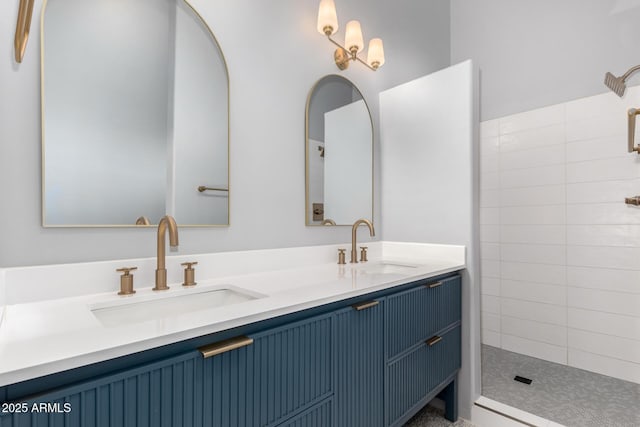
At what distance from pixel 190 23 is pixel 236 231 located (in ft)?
2.77

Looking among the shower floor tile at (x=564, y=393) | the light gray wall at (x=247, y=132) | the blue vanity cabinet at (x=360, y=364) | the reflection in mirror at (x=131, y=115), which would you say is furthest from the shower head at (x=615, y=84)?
the reflection in mirror at (x=131, y=115)

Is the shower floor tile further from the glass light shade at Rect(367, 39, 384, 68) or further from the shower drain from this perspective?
the glass light shade at Rect(367, 39, 384, 68)

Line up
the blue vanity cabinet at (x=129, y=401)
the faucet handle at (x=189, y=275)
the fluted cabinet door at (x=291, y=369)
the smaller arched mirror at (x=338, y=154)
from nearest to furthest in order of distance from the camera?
the blue vanity cabinet at (x=129, y=401) → the fluted cabinet door at (x=291, y=369) → the faucet handle at (x=189, y=275) → the smaller arched mirror at (x=338, y=154)

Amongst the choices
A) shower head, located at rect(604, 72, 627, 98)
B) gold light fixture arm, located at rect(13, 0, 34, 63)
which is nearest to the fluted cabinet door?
gold light fixture arm, located at rect(13, 0, 34, 63)

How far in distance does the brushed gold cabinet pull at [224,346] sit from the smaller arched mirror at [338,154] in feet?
3.09

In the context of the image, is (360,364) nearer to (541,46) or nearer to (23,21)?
(23,21)

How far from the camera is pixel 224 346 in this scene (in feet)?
2.53

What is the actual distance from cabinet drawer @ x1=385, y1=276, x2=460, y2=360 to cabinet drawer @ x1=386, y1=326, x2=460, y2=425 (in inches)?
2.4

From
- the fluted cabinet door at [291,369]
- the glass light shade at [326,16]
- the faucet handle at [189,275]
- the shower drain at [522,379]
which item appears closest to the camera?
the fluted cabinet door at [291,369]

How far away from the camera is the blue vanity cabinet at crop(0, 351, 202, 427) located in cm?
55

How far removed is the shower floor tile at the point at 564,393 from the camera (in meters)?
1.67

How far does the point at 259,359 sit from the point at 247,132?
96 cm

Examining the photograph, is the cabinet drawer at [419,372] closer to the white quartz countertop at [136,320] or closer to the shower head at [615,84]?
the white quartz countertop at [136,320]

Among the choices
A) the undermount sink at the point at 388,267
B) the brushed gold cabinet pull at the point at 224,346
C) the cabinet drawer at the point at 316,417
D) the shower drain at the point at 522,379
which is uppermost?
the undermount sink at the point at 388,267
